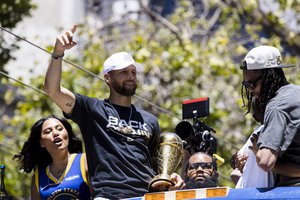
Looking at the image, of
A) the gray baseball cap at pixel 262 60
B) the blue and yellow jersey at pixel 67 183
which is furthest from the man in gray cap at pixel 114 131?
the gray baseball cap at pixel 262 60

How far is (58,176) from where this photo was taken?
26.9 ft

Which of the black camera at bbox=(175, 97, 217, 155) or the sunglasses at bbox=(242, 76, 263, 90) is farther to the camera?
the black camera at bbox=(175, 97, 217, 155)

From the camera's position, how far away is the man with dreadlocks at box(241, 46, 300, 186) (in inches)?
257

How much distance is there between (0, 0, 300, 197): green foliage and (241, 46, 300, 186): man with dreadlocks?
6894 mm

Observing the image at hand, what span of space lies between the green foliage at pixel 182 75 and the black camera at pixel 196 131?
599 centimetres

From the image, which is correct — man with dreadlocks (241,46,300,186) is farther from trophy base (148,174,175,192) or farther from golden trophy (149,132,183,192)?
golden trophy (149,132,183,192)

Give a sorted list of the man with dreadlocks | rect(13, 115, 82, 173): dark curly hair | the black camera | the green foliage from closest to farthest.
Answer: the man with dreadlocks < the black camera < rect(13, 115, 82, 173): dark curly hair < the green foliage

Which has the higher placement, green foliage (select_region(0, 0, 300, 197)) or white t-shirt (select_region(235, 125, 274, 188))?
green foliage (select_region(0, 0, 300, 197))

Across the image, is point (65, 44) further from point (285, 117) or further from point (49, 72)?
point (285, 117)

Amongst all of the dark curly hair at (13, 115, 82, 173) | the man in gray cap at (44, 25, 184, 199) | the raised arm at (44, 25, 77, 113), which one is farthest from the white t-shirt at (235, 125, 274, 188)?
the dark curly hair at (13, 115, 82, 173)

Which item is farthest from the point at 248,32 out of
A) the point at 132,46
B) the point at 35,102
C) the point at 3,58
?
the point at 3,58

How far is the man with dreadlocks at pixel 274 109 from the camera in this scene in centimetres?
653

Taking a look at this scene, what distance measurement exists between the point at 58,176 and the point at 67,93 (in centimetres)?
92

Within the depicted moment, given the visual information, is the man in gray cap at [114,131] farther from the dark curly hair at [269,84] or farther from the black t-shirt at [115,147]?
the dark curly hair at [269,84]
